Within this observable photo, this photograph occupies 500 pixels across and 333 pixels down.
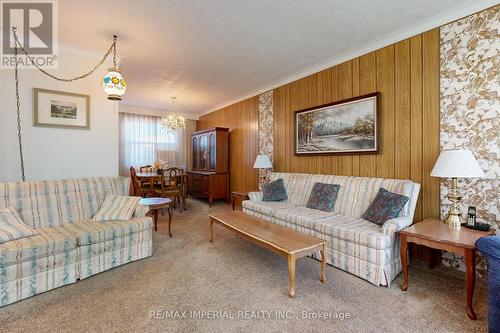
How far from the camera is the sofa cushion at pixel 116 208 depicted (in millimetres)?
2752

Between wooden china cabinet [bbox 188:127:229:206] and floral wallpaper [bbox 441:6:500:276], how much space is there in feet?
14.7

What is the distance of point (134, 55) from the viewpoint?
3.47 metres

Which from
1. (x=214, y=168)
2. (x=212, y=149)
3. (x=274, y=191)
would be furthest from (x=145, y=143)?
(x=274, y=191)

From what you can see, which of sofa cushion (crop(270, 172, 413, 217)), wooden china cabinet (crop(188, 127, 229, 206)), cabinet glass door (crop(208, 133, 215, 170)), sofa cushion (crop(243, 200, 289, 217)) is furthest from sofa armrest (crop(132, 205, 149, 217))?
cabinet glass door (crop(208, 133, 215, 170))

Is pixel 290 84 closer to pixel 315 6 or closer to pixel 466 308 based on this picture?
pixel 315 6

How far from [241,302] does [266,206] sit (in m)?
1.78

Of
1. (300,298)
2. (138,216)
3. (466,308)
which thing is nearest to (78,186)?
(138,216)

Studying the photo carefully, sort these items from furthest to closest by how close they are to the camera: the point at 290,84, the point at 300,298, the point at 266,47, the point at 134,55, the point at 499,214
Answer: the point at 290,84
the point at 134,55
the point at 266,47
the point at 499,214
the point at 300,298

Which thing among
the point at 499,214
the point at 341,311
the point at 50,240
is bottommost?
the point at 341,311

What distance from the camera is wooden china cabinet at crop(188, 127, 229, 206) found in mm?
5945

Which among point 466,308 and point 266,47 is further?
point 266,47

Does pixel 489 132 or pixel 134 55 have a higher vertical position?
pixel 134 55

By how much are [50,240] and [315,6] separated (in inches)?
130

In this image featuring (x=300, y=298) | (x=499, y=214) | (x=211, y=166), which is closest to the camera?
(x=300, y=298)
